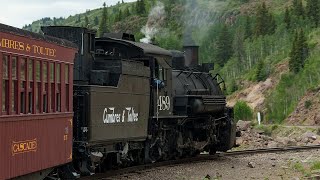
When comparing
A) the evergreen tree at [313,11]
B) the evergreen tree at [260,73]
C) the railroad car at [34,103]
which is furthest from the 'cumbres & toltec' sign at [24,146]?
the evergreen tree at [313,11]

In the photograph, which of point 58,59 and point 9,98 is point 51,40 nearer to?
point 58,59

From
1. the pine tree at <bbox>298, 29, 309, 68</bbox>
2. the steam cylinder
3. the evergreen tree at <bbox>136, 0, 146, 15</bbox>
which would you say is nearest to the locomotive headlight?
the steam cylinder

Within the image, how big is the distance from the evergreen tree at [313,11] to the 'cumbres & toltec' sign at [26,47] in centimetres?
10167

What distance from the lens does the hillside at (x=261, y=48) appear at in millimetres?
74250

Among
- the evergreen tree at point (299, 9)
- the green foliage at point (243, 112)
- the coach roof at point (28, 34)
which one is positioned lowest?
the green foliage at point (243, 112)

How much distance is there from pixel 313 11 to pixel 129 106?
102444mm

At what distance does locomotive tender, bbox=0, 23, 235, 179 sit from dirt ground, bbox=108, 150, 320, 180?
2.99 ft

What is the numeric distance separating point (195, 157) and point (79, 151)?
8170mm

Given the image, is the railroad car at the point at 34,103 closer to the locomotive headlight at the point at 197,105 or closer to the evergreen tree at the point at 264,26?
the locomotive headlight at the point at 197,105

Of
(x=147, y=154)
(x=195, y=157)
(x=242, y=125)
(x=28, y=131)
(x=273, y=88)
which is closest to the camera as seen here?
(x=28, y=131)

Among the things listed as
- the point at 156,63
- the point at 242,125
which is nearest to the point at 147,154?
the point at 156,63

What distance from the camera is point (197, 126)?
70.0 ft

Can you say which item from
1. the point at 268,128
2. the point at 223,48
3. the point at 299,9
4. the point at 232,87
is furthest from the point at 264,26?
the point at 268,128

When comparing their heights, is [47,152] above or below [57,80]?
below
